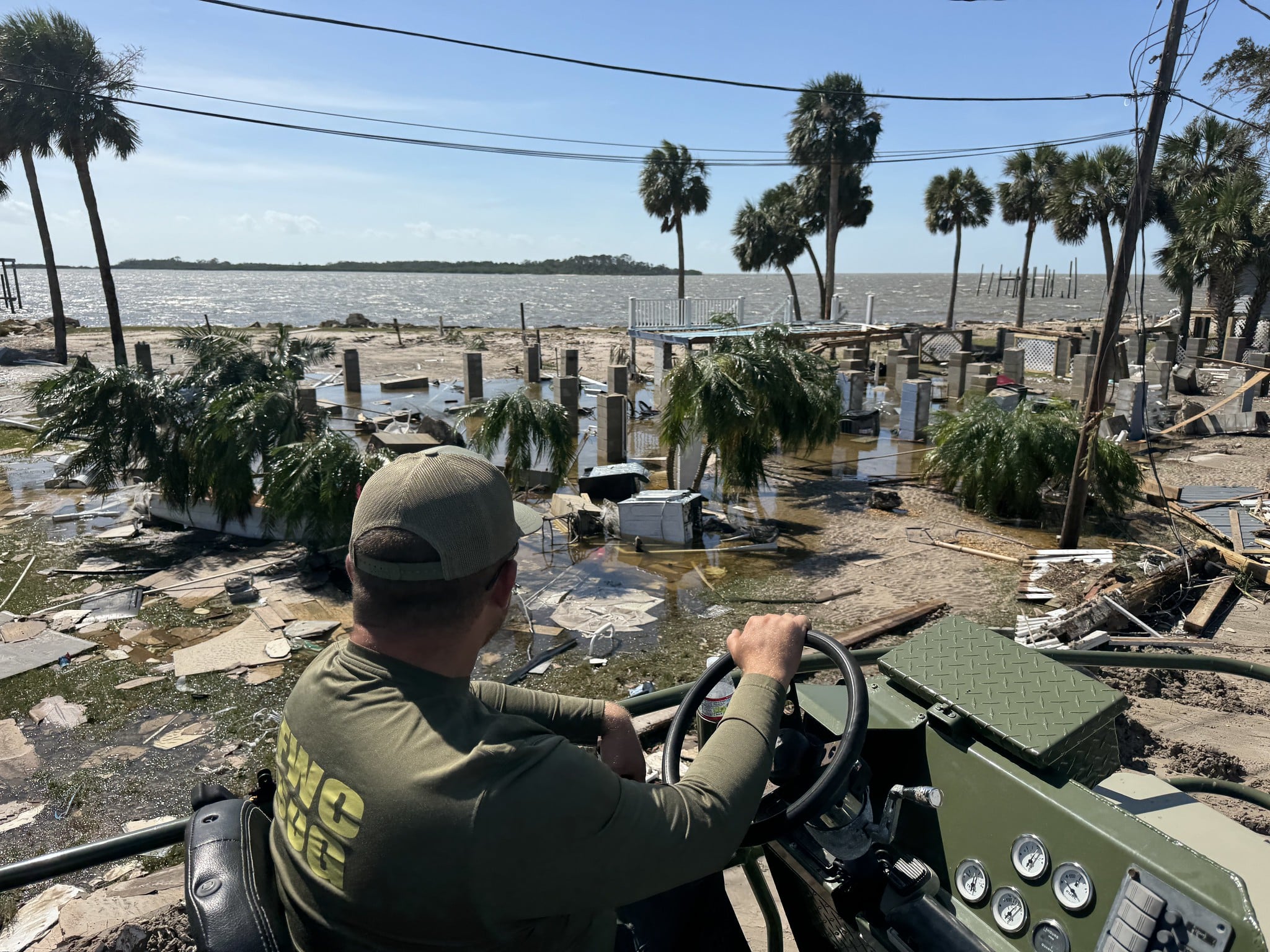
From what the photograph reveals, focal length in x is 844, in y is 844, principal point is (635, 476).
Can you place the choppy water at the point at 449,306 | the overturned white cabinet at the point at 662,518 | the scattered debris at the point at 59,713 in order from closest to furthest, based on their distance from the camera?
the scattered debris at the point at 59,713 → the overturned white cabinet at the point at 662,518 → the choppy water at the point at 449,306

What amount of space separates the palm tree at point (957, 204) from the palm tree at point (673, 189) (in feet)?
40.5

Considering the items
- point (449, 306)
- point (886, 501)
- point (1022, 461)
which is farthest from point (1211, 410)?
point (449, 306)

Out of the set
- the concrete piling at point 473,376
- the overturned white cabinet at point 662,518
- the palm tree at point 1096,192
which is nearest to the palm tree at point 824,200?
the palm tree at point 1096,192

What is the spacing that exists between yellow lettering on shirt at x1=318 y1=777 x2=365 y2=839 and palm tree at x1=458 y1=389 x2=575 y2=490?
13.2 meters

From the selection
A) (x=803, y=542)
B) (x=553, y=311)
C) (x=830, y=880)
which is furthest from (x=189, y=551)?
(x=553, y=311)

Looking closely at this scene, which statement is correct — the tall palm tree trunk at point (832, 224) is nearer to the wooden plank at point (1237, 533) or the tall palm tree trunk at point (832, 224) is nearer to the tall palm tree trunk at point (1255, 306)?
the tall palm tree trunk at point (1255, 306)

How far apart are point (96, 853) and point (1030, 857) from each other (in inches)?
96.5

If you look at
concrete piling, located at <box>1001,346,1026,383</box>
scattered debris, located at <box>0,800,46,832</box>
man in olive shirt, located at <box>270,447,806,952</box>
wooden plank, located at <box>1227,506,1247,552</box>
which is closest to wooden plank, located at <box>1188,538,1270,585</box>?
wooden plank, located at <box>1227,506,1247,552</box>

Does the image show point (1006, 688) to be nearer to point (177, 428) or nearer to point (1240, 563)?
point (1240, 563)

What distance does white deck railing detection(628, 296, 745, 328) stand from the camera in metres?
25.9

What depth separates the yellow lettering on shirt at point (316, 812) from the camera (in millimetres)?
1359

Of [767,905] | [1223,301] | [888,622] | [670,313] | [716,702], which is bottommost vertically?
[888,622]

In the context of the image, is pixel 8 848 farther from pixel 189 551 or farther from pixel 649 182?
pixel 649 182

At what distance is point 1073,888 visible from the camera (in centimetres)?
202
